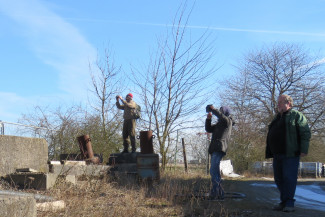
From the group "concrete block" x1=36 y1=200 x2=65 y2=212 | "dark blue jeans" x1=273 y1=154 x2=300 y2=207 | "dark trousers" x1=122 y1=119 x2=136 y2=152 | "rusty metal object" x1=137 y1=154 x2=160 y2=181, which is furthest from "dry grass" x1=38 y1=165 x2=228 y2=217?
"dark trousers" x1=122 y1=119 x2=136 y2=152

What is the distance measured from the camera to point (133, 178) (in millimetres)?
8445

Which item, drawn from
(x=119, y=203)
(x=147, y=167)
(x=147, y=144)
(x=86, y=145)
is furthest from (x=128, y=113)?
(x=119, y=203)

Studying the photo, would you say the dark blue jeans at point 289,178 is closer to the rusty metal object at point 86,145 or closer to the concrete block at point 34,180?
the concrete block at point 34,180

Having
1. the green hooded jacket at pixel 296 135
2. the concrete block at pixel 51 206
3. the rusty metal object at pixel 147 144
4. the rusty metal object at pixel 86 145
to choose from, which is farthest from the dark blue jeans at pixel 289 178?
the rusty metal object at pixel 86 145

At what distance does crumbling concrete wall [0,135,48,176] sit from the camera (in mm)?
6457

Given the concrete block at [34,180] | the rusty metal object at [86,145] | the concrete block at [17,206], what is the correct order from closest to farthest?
the concrete block at [17,206] < the concrete block at [34,180] < the rusty metal object at [86,145]

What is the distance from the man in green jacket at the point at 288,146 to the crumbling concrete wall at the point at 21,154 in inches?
175

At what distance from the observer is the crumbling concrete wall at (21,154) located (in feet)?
21.2

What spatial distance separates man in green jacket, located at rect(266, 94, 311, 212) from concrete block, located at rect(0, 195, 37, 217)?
11.0 ft

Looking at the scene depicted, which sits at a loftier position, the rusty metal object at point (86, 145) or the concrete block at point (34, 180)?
the rusty metal object at point (86, 145)

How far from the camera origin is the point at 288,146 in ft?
16.8

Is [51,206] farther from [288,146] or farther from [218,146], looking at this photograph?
[288,146]

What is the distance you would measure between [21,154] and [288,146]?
4.72m

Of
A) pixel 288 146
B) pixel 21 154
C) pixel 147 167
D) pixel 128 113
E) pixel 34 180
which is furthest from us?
pixel 128 113
